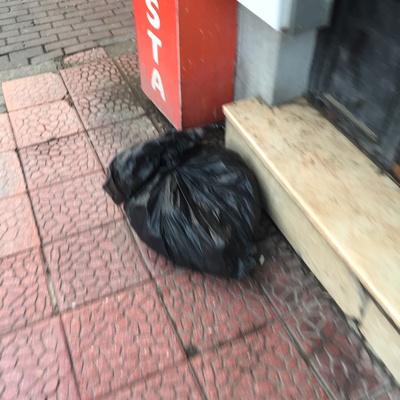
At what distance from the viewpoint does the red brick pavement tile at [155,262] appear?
2039mm

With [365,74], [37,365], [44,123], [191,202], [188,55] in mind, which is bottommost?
[37,365]

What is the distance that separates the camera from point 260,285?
78.0 inches

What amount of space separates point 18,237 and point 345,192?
155 centimetres

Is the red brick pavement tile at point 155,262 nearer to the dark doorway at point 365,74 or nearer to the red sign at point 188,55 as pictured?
the red sign at point 188,55

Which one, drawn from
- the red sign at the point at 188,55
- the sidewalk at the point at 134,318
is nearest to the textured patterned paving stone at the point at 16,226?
the sidewalk at the point at 134,318

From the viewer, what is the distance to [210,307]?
1902mm

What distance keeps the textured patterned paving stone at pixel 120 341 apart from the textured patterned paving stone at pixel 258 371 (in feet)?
0.48

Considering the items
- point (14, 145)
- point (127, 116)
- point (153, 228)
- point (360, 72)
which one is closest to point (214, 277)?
point (153, 228)

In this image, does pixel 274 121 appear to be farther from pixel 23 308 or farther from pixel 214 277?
pixel 23 308

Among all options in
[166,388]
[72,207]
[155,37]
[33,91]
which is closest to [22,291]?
[72,207]

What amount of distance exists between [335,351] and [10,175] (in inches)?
76.2

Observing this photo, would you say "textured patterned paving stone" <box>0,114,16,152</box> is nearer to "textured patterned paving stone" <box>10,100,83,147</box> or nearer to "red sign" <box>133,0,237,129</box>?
"textured patterned paving stone" <box>10,100,83,147</box>

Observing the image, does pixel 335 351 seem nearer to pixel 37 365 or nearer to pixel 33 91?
pixel 37 365

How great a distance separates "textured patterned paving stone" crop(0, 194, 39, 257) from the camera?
2164 millimetres
